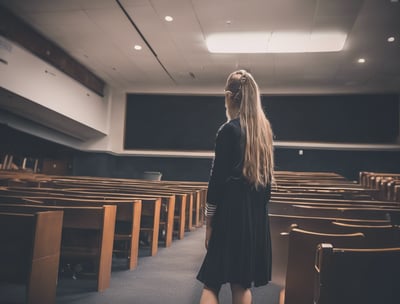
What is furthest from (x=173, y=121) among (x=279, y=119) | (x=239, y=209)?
(x=239, y=209)

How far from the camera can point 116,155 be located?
11.9m

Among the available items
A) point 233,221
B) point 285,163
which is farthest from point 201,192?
point 285,163

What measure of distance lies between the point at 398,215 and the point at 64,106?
827 cm

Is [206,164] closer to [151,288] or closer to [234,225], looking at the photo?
[151,288]

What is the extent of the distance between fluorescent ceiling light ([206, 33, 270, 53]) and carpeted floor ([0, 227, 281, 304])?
18.3 feet

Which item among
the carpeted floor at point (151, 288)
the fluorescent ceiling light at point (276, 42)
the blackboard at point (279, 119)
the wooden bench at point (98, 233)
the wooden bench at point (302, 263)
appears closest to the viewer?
the wooden bench at point (302, 263)

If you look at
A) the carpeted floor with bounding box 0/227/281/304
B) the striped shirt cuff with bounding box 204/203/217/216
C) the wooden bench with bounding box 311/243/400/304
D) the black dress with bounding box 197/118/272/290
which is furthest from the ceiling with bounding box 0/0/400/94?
the wooden bench with bounding box 311/243/400/304

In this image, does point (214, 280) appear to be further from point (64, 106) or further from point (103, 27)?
point (64, 106)

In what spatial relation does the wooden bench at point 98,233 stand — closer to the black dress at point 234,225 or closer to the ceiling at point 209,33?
the black dress at point 234,225

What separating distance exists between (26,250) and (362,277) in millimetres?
1572

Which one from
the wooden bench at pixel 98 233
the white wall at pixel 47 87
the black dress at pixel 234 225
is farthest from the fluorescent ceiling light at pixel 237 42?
the black dress at pixel 234 225

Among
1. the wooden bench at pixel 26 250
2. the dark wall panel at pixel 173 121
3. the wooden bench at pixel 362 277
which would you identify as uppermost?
the dark wall panel at pixel 173 121

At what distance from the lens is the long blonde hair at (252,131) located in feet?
5.31

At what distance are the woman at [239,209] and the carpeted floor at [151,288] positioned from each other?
82 cm
